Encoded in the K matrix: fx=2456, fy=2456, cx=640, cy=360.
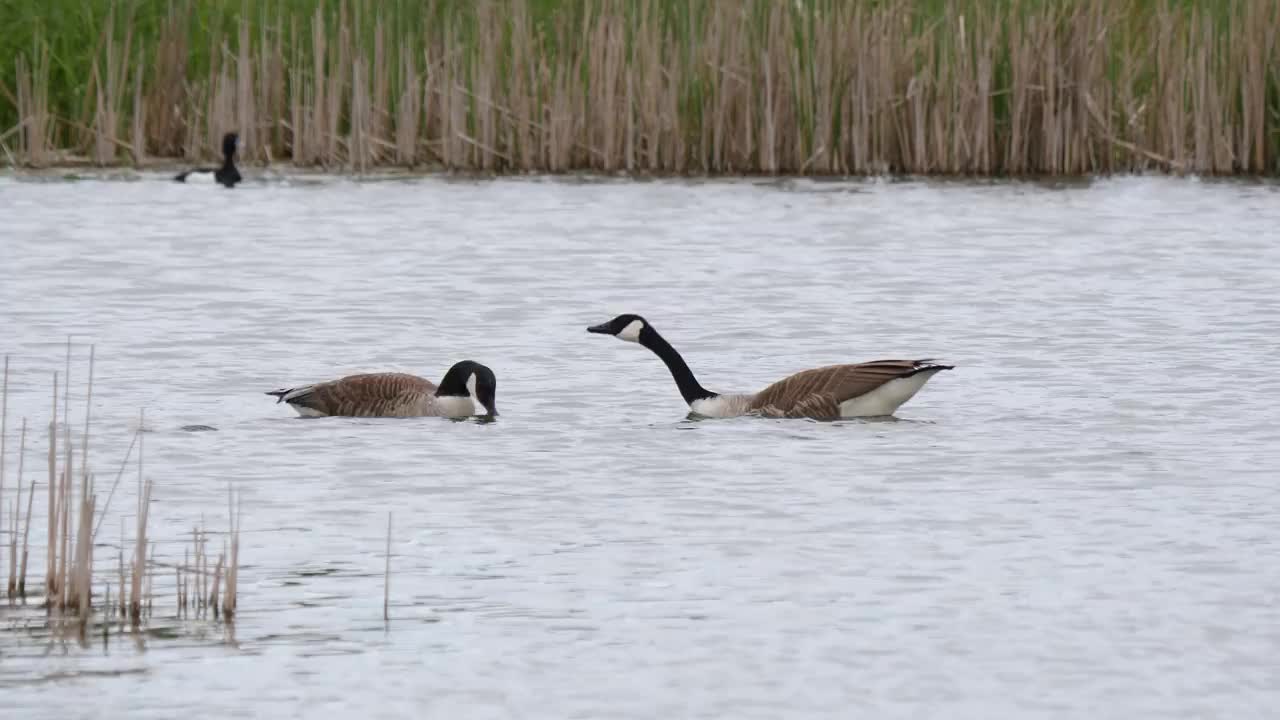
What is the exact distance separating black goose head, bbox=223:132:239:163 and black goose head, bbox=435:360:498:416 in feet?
39.2

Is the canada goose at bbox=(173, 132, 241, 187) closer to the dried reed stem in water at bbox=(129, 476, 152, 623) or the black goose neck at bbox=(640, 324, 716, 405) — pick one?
the black goose neck at bbox=(640, 324, 716, 405)

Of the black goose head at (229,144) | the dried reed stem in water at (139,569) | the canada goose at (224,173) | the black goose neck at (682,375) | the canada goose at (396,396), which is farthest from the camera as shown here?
the canada goose at (224,173)

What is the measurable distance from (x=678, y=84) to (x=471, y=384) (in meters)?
11.6

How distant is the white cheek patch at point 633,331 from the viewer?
12.5 meters

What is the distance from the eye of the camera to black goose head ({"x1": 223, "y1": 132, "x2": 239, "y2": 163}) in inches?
914

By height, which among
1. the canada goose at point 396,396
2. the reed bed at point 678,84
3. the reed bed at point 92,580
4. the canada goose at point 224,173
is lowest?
the reed bed at point 92,580

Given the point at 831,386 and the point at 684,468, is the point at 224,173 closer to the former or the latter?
the point at 831,386

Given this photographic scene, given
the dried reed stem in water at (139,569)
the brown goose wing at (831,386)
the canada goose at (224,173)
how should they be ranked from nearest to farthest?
1. the dried reed stem in water at (139,569)
2. the brown goose wing at (831,386)
3. the canada goose at (224,173)

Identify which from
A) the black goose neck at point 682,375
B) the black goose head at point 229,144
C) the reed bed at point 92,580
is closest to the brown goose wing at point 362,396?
the black goose neck at point 682,375

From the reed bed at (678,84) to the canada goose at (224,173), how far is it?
41 cm

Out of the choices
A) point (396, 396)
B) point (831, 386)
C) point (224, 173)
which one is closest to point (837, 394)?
point (831, 386)

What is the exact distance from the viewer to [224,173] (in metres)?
23.6

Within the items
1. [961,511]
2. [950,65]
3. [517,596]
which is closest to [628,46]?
[950,65]

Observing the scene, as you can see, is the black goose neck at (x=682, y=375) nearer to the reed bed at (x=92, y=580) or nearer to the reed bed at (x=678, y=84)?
the reed bed at (x=92, y=580)
